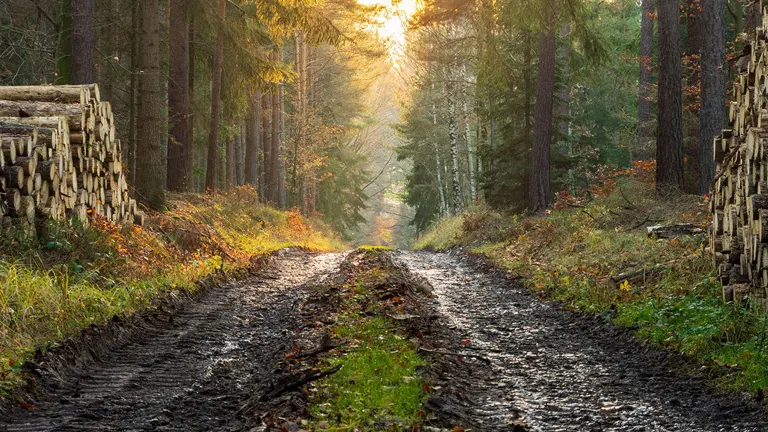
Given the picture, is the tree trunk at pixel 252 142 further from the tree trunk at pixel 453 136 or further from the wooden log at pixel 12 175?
the wooden log at pixel 12 175

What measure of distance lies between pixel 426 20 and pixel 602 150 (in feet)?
62.8

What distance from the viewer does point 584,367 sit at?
7.28 m

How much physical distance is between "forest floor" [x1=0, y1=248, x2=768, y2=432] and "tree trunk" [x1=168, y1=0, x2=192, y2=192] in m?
11.2

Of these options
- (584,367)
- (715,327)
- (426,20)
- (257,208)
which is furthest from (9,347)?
(257,208)

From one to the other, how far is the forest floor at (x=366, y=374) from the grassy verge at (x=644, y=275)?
14.0 inches

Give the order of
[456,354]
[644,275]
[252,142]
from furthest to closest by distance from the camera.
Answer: [252,142]
[644,275]
[456,354]

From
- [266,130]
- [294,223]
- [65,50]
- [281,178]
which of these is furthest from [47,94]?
[281,178]

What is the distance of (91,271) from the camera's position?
31.5 ft

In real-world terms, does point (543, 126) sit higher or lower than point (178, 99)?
lower

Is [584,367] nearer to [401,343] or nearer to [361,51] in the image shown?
[401,343]

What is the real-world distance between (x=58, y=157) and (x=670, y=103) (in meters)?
13.9

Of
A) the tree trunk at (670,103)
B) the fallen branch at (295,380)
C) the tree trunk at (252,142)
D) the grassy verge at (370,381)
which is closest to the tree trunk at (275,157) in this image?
the tree trunk at (252,142)

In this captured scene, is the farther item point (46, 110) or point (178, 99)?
point (178, 99)

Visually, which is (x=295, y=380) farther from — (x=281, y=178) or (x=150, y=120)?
(x=281, y=178)
